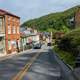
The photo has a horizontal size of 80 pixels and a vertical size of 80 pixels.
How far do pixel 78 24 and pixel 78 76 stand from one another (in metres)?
58.0

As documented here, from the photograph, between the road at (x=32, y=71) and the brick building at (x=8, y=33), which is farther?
the brick building at (x=8, y=33)

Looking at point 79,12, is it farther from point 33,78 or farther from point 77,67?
point 77,67

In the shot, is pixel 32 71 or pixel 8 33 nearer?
pixel 32 71

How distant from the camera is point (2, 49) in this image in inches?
2630

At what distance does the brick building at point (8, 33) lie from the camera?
223ft

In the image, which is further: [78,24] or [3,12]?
[3,12]

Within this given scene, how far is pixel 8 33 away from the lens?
2842 inches

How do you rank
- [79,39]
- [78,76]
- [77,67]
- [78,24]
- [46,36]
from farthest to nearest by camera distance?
[46,36] < [78,24] < [79,39] < [77,67] < [78,76]

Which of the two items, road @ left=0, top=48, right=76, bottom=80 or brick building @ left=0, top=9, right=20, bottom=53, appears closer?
road @ left=0, top=48, right=76, bottom=80

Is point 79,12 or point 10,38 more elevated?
point 79,12

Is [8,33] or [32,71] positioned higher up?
[8,33]

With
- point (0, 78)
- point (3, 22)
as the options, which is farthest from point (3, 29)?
point (0, 78)

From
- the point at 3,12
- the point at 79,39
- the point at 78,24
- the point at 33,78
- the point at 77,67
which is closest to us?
the point at 77,67

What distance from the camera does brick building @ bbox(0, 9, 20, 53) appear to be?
223ft
